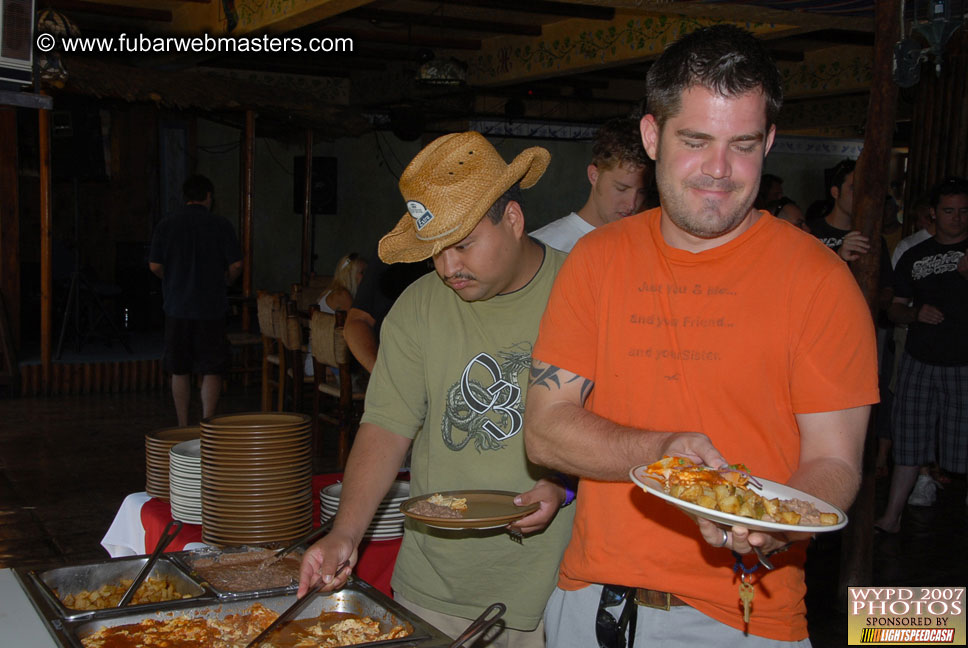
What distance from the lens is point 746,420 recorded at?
4.65 ft

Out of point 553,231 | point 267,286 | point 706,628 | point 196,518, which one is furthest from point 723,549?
point 267,286

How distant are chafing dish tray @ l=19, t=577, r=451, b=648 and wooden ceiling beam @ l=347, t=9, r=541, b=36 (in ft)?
25.3

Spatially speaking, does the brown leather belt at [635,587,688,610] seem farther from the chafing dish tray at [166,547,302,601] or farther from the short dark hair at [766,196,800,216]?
the short dark hair at [766,196,800,216]

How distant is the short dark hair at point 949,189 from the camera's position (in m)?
4.75

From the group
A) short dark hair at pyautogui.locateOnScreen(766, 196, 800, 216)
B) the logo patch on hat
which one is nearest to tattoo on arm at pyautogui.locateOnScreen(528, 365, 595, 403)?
the logo patch on hat

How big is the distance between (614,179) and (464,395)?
1294 millimetres

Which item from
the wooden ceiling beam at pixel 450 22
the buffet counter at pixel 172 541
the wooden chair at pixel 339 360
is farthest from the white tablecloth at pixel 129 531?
the wooden ceiling beam at pixel 450 22

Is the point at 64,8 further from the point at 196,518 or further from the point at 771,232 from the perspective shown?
the point at 771,232

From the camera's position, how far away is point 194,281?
6.26 m

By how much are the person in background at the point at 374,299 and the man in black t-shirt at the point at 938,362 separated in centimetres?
289

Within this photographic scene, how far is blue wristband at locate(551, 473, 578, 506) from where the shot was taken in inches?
72.7

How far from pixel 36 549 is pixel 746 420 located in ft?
13.2

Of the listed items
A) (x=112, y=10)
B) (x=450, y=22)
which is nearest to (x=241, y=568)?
(x=450, y=22)

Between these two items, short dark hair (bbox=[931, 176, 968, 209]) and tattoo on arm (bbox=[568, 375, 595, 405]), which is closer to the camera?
tattoo on arm (bbox=[568, 375, 595, 405])
